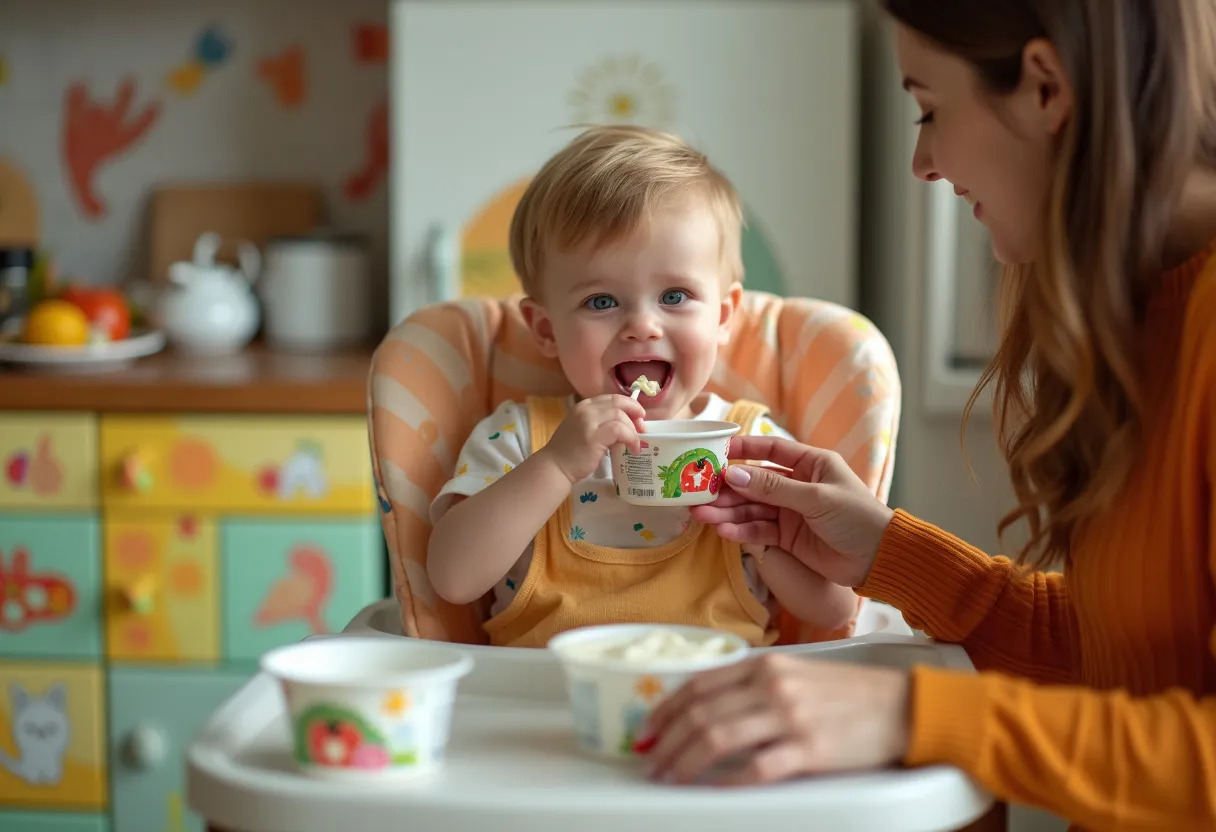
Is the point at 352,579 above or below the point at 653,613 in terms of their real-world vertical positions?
below

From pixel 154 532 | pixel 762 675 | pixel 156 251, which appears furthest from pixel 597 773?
pixel 156 251

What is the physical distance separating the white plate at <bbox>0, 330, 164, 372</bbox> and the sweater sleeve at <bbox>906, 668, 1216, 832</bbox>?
2104 millimetres

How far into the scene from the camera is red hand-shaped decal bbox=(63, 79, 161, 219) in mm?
3172

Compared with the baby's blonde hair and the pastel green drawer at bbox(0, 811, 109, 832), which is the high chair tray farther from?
the pastel green drawer at bbox(0, 811, 109, 832)

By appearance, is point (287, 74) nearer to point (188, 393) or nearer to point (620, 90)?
point (620, 90)

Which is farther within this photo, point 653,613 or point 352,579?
point 352,579

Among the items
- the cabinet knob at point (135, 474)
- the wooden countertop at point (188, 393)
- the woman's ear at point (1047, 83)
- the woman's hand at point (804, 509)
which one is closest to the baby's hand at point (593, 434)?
the woman's hand at point (804, 509)

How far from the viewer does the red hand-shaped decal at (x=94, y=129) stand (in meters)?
3.17

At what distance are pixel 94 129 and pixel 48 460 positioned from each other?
1.04 m

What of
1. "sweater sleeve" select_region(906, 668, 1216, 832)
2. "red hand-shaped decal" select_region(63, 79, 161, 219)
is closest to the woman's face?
"sweater sleeve" select_region(906, 668, 1216, 832)

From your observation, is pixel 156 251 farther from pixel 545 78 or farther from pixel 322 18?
pixel 545 78

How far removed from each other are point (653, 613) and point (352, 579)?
4.01ft

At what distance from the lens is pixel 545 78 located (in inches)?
105

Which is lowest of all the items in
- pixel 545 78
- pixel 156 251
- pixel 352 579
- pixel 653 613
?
pixel 352 579
